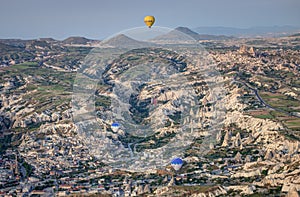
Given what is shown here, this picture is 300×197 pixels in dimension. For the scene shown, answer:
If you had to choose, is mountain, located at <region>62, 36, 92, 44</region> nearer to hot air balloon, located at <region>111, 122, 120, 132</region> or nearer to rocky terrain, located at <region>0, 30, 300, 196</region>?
rocky terrain, located at <region>0, 30, 300, 196</region>

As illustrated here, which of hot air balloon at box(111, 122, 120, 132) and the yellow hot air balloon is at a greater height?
the yellow hot air balloon

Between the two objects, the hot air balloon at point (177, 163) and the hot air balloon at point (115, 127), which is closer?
the hot air balloon at point (177, 163)

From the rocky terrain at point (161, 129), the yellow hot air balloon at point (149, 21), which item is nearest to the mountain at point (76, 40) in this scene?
the rocky terrain at point (161, 129)

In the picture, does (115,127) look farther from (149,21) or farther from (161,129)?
(149,21)

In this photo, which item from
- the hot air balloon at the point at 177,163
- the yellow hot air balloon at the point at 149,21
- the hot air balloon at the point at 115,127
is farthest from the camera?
the hot air balloon at the point at 115,127

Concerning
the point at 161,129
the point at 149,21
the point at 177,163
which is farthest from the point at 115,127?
the point at 177,163

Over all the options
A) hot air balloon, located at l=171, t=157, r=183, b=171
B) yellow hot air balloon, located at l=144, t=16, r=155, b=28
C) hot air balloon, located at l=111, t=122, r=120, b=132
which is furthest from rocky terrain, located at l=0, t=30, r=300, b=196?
yellow hot air balloon, located at l=144, t=16, r=155, b=28

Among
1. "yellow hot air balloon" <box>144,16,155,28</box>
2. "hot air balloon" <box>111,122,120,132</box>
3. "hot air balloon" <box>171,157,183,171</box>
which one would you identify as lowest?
"hot air balloon" <box>171,157,183,171</box>

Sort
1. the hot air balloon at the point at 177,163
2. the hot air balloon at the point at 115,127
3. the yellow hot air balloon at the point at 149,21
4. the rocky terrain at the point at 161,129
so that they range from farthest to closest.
→ the hot air balloon at the point at 115,127 → the yellow hot air balloon at the point at 149,21 → the hot air balloon at the point at 177,163 → the rocky terrain at the point at 161,129

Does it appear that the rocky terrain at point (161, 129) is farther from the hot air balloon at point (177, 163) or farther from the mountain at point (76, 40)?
the mountain at point (76, 40)
